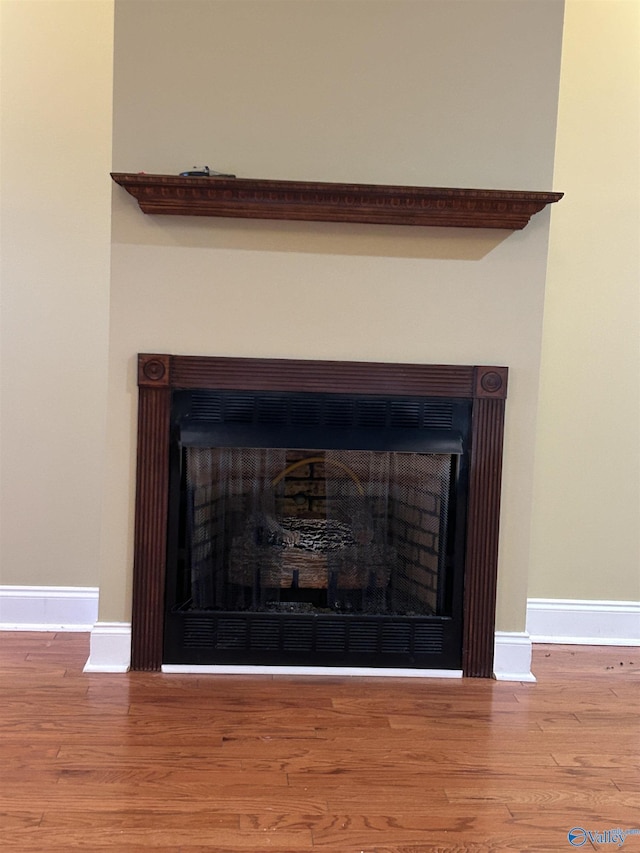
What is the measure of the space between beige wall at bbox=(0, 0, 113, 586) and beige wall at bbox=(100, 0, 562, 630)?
20.4 inches

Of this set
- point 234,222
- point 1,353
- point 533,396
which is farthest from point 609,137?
point 1,353

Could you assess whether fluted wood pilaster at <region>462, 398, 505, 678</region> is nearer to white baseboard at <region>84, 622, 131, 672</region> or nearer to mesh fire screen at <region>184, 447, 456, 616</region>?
mesh fire screen at <region>184, 447, 456, 616</region>

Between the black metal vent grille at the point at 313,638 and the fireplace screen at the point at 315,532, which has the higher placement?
the fireplace screen at the point at 315,532

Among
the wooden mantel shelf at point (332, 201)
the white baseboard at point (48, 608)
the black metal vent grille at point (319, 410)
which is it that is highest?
the wooden mantel shelf at point (332, 201)

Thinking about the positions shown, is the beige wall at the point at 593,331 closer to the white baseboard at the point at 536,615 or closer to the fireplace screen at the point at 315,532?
the white baseboard at the point at 536,615

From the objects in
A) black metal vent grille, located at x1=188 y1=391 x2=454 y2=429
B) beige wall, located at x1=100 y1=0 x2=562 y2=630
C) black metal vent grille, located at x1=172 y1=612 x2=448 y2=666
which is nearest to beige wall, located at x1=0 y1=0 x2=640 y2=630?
beige wall, located at x1=100 y1=0 x2=562 y2=630

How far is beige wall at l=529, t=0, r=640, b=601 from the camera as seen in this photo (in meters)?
3.14

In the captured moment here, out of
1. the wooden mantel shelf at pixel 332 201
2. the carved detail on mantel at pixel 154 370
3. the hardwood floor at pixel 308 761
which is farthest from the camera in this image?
the carved detail on mantel at pixel 154 370

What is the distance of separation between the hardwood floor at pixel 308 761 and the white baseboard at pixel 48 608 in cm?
30

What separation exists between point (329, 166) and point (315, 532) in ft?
4.13

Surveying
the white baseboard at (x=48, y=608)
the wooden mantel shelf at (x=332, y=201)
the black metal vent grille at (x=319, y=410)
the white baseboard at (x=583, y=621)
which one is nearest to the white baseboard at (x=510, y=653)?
the white baseboard at (x=583, y=621)

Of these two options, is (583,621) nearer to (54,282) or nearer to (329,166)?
(329,166)

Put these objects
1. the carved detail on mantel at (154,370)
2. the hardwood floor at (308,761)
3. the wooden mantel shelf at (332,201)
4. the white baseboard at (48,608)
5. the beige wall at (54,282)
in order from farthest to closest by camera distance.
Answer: the white baseboard at (48,608), the beige wall at (54,282), the carved detail on mantel at (154,370), the wooden mantel shelf at (332,201), the hardwood floor at (308,761)

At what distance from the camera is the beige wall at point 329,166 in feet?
8.66
